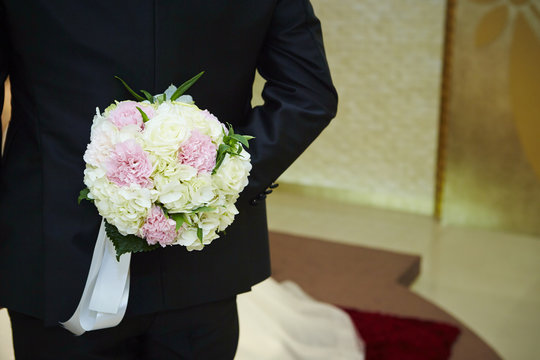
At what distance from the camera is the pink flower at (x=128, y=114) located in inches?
43.1

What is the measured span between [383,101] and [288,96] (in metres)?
3.30

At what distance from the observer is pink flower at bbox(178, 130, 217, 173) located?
3.62ft

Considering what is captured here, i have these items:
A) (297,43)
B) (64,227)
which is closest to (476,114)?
(297,43)

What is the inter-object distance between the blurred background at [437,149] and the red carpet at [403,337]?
2.08 ft

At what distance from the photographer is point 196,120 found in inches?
44.3

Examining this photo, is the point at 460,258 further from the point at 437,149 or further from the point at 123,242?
the point at 123,242

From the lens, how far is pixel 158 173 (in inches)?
43.3

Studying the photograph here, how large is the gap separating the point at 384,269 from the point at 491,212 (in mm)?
1189

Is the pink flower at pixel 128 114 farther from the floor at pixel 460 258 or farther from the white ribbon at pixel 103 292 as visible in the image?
the floor at pixel 460 258

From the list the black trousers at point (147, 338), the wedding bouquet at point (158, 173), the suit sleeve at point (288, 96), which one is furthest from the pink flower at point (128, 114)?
the black trousers at point (147, 338)

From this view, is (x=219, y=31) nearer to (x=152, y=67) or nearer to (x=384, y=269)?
(x=152, y=67)

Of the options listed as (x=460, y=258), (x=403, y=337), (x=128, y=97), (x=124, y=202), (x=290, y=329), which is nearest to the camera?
(x=124, y=202)

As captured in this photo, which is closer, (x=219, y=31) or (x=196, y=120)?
(x=196, y=120)

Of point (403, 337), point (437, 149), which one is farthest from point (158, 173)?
point (437, 149)
